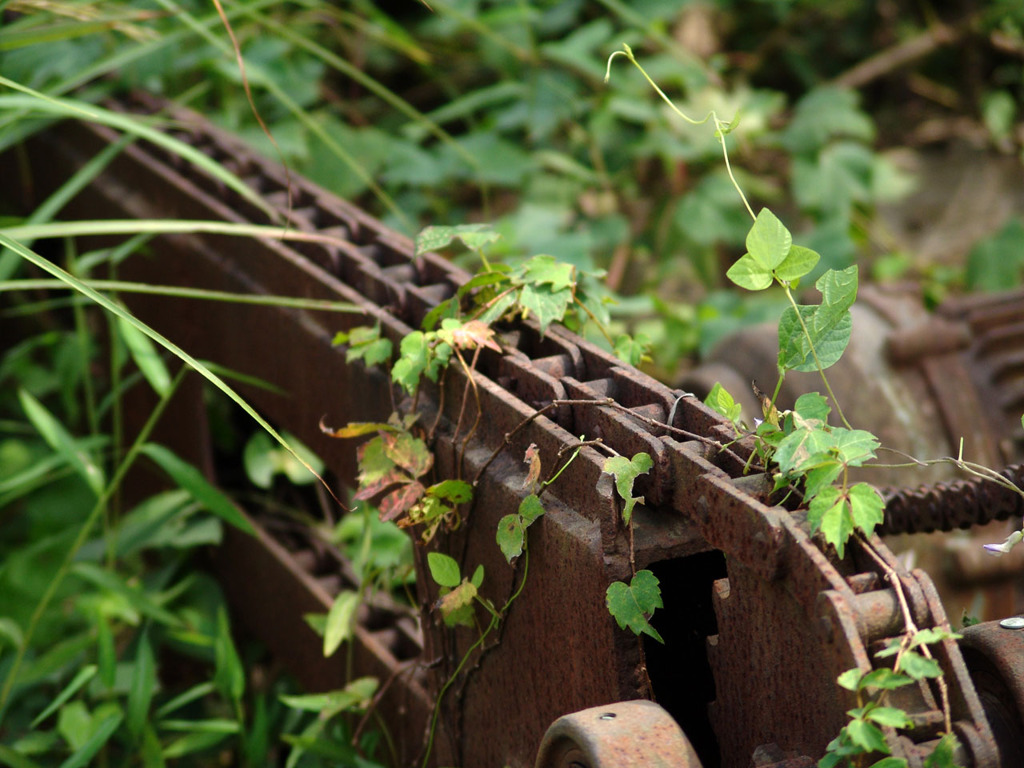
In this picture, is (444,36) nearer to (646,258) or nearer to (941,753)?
(646,258)

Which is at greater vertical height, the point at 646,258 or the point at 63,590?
the point at 646,258

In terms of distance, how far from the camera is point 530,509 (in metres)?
1.10

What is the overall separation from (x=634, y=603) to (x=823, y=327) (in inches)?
13.0

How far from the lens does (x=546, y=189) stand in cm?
337

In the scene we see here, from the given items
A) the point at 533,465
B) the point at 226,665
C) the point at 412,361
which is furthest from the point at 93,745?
the point at 533,465

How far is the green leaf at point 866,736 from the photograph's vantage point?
80 centimetres

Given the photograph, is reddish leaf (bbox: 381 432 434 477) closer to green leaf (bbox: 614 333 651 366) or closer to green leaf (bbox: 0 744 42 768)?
green leaf (bbox: 614 333 651 366)

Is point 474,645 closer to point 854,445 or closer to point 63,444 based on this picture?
point 854,445

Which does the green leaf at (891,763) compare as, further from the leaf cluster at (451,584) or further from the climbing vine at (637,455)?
the leaf cluster at (451,584)

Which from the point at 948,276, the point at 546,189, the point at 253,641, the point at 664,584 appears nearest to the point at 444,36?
the point at 546,189

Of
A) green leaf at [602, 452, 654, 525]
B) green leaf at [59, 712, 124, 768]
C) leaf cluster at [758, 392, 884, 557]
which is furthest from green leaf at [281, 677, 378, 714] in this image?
leaf cluster at [758, 392, 884, 557]

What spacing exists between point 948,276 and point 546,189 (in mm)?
1581

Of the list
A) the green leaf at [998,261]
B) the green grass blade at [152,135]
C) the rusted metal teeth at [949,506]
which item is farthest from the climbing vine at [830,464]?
the green leaf at [998,261]

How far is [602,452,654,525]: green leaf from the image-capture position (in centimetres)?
99
